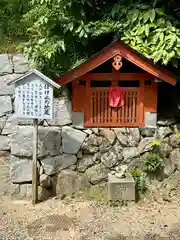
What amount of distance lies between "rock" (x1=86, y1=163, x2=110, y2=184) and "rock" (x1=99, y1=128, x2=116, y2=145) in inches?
19.7

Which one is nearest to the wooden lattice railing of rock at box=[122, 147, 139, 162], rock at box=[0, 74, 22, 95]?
rock at box=[122, 147, 139, 162]

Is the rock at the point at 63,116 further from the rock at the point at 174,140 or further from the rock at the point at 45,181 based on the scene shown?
the rock at the point at 174,140

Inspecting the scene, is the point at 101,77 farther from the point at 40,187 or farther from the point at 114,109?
the point at 40,187

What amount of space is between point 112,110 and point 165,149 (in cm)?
119

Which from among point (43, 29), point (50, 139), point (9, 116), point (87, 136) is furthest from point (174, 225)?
point (9, 116)

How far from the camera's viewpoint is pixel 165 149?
660cm

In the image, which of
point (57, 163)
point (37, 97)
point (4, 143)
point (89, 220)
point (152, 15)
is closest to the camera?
point (89, 220)

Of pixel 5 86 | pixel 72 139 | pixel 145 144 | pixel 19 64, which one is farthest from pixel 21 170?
pixel 19 64

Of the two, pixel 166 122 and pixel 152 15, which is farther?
pixel 166 122

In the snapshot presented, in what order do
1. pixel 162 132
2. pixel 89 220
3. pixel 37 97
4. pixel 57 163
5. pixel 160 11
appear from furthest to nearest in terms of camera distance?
pixel 162 132 < pixel 57 163 < pixel 160 11 < pixel 37 97 < pixel 89 220

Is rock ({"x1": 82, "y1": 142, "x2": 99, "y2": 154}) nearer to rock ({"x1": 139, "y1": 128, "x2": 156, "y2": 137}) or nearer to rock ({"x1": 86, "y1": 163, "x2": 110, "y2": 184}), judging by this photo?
rock ({"x1": 86, "y1": 163, "x2": 110, "y2": 184})

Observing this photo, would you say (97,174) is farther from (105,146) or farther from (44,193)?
(44,193)

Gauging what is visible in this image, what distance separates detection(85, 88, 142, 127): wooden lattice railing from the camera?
6.39 m

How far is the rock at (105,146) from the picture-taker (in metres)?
6.46
